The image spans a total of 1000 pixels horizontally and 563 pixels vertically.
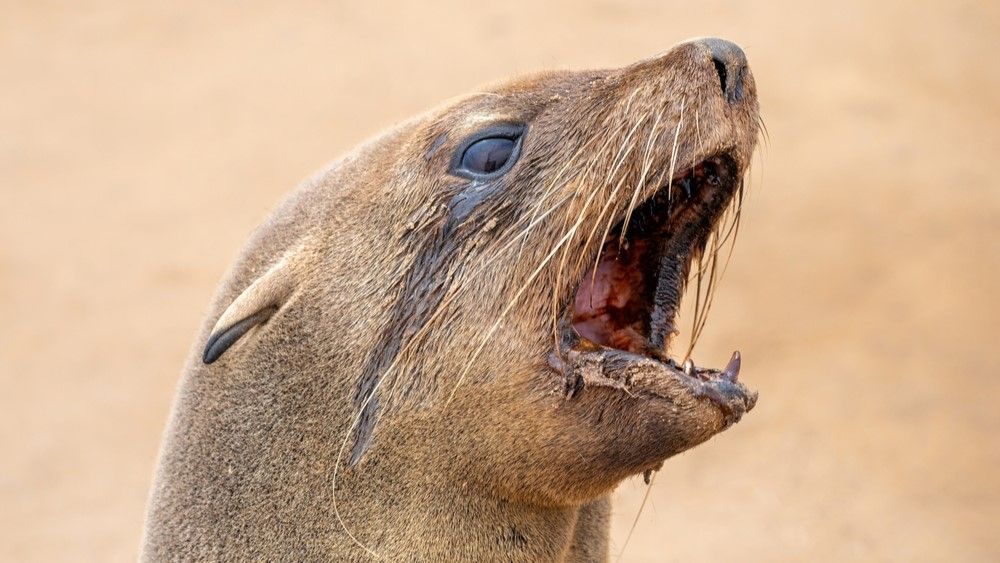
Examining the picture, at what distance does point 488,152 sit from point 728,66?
0.60m

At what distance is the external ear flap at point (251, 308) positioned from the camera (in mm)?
2834

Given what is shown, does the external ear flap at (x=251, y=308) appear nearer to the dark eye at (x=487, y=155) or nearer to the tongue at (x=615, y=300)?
the dark eye at (x=487, y=155)

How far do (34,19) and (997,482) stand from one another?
36.8 feet

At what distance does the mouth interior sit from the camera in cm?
299

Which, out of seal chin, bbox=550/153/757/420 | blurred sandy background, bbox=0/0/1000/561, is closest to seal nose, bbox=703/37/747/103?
seal chin, bbox=550/153/757/420

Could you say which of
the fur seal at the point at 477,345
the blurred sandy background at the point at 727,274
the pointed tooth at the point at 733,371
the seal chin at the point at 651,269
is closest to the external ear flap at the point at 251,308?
the fur seal at the point at 477,345

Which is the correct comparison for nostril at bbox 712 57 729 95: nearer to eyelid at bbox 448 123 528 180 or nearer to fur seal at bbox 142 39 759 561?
fur seal at bbox 142 39 759 561

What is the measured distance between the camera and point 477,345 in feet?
9.04

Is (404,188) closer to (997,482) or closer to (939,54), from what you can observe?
(997,482)

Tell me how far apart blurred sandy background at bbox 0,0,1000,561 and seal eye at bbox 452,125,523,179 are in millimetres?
3068

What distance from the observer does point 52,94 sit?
11953 mm

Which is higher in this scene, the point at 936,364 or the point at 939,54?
the point at 939,54

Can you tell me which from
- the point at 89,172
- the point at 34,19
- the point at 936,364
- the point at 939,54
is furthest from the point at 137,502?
the point at 34,19

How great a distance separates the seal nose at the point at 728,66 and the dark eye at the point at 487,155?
0.52m
